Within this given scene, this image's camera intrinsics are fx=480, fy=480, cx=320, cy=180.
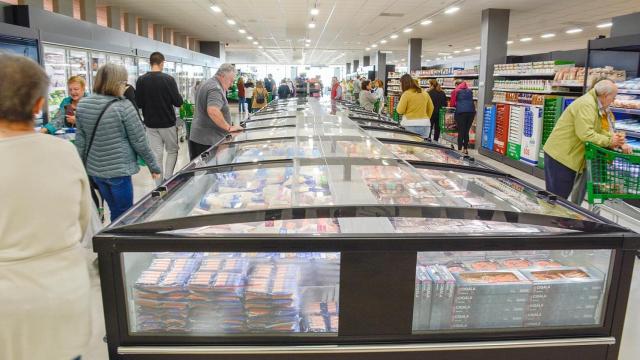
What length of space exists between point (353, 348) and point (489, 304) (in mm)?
555

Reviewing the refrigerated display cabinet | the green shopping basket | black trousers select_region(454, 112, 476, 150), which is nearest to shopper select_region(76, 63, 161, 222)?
the refrigerated display cabinet

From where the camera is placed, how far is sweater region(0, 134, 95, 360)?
59.6 inches

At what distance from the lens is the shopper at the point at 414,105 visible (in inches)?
287

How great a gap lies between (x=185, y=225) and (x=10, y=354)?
2.24ft

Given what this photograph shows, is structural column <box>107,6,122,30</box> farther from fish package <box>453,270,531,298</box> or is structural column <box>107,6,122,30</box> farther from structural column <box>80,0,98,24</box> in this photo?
fish package <box>453,270,531,298</box>

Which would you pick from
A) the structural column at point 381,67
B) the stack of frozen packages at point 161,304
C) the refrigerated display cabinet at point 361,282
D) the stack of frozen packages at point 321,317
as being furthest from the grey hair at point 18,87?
the structural column at point 381,67

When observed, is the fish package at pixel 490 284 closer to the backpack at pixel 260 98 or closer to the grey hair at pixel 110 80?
the grey hair at pixel 110 80

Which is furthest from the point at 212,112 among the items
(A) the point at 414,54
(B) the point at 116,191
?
(A) the point at 414,54

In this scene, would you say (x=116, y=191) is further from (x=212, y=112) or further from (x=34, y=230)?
(x=34, y=230)

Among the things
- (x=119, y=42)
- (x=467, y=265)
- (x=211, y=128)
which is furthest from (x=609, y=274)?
(x=119, y=42)

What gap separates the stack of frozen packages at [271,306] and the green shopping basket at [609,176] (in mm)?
3439

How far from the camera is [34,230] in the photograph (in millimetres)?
1538

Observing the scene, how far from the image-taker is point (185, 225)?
1652mm

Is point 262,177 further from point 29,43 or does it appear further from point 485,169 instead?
point 29,43
